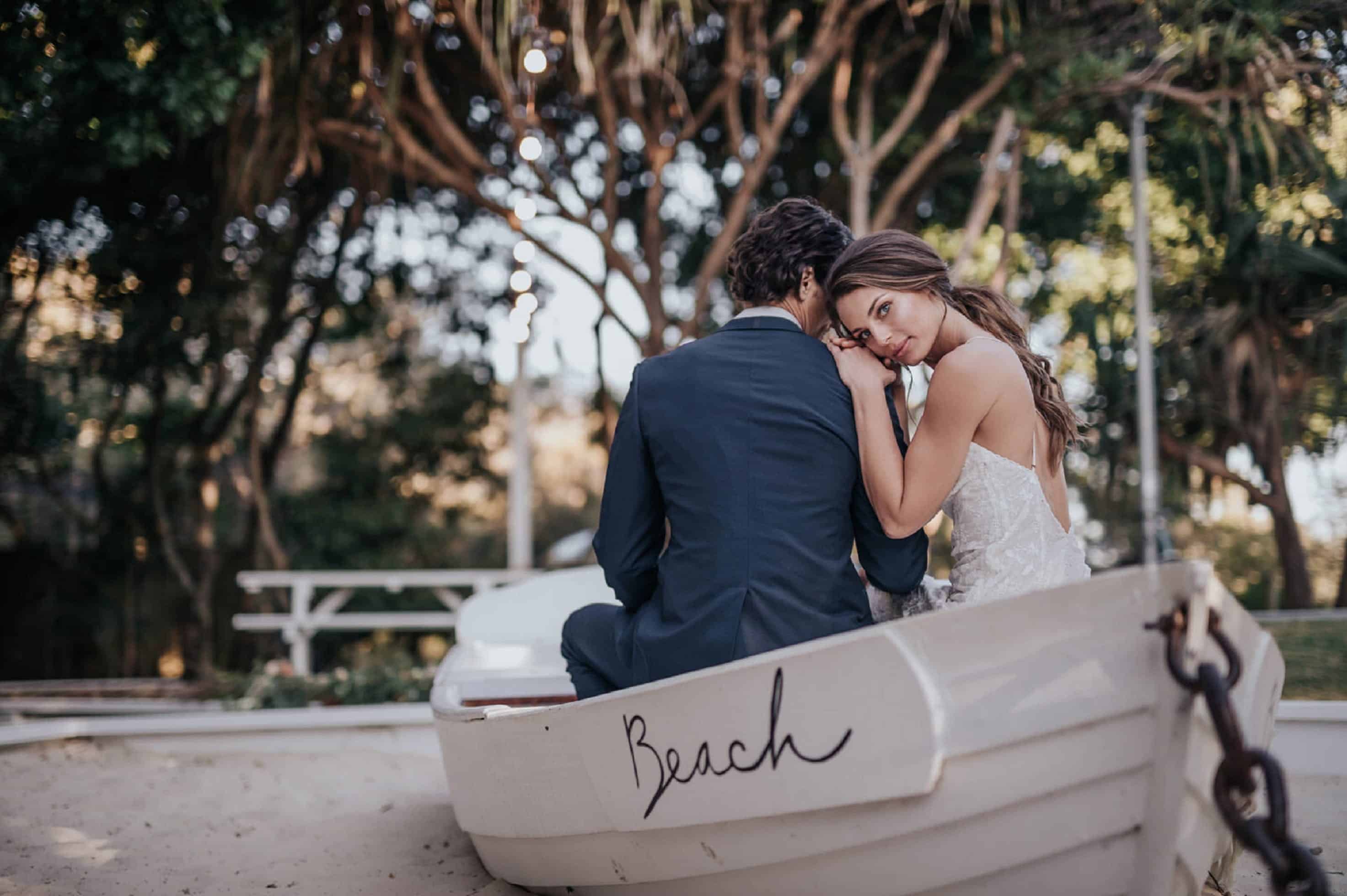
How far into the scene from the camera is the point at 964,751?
5.35ft

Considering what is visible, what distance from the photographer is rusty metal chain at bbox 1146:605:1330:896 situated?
4.63 ft

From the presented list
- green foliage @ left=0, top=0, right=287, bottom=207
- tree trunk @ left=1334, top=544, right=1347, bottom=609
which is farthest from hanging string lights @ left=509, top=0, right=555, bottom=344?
tree trunk @ left=1334, top=544, right=1347, bottom=609

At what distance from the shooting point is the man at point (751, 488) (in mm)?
2088

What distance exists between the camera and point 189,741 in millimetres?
5027

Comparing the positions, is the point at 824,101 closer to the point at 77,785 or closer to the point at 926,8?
the point at 926,8

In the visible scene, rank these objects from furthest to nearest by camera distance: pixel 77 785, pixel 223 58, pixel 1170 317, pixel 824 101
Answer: pixel 1170 317 < pixel 824 101 < pixel 223 58 < pixel 77 785

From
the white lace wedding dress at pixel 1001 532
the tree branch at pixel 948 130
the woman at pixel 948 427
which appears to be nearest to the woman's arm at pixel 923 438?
the woman at pixel 948 427

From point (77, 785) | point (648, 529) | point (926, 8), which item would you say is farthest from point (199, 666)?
point (648, 529)

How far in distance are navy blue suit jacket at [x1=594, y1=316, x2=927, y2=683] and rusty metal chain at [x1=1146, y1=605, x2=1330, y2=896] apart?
0.67 meters

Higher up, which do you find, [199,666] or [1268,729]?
[1268,729]

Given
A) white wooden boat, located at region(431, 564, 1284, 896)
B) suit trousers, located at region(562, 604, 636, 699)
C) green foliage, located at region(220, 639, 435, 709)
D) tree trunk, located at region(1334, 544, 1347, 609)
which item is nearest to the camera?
white wooden boat, located at region(431, 564, 1284, 896)

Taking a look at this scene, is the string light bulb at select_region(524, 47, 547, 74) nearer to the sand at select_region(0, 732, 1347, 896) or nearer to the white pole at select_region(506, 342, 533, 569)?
the white pole at select_region(506, 342, 533, 569)

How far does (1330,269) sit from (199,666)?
10.1 meters

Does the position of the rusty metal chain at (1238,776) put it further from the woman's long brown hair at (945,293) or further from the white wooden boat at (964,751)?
the woman's long brown hair at (945,293)
